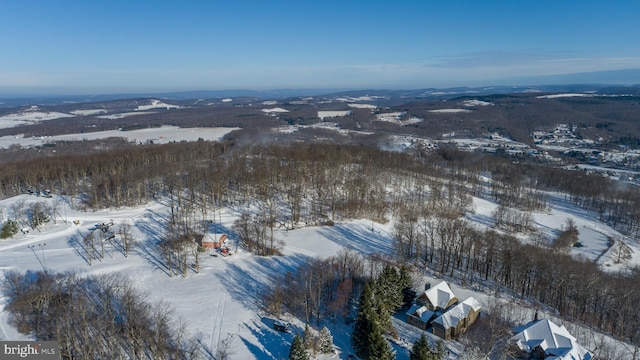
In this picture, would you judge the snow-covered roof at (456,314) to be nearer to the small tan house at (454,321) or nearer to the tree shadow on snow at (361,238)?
the small tan house at (454,321)

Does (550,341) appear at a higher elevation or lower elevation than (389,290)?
lower

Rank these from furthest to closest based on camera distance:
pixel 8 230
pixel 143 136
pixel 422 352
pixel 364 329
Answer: pixel 143 136, pixel 8 230, pixel 364 329, pixel 422 352

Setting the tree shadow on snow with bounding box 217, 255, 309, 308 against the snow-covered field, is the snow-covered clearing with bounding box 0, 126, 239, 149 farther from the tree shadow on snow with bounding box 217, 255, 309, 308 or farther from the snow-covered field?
the tree shadow on snow with bounding box 217, 255, 309, 308

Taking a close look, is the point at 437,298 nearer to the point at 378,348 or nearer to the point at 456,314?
the point at 456,314

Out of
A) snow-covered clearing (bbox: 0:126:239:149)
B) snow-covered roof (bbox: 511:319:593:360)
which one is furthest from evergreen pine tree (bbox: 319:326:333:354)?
snow-covered clearing (bbox: 0:126:239:149)

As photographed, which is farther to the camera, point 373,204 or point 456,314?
point 373,204

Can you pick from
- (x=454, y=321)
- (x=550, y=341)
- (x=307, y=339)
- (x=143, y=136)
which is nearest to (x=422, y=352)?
(x=454, y=321)
